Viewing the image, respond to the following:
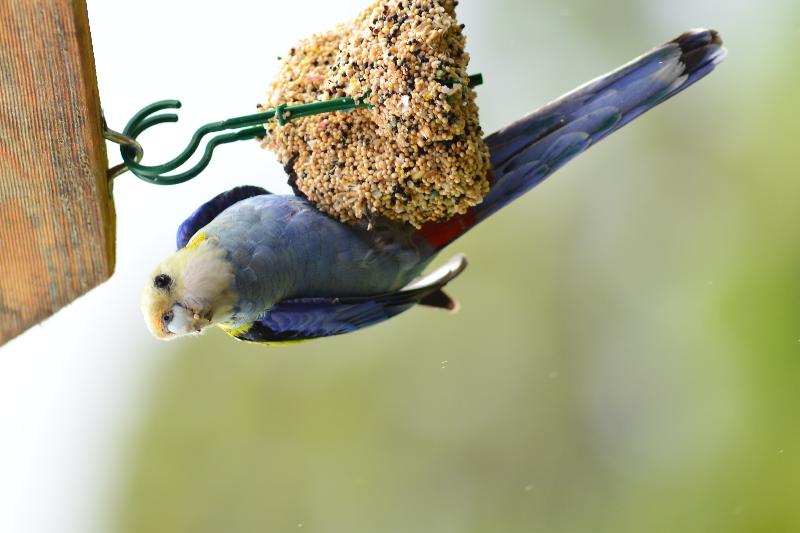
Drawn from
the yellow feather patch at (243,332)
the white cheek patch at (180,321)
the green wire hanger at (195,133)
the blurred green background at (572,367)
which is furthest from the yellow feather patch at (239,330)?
the blurred green background at (572,367)

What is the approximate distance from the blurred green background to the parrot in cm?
175

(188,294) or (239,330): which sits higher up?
(188,294)

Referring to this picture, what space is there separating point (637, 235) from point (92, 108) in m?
2.69

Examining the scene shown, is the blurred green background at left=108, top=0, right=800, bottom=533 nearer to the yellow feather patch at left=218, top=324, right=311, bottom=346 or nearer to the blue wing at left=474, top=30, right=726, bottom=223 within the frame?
the blue wing at left=474, top=30, right=726, bottom=223

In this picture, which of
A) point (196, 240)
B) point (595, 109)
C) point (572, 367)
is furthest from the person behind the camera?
point (572, 367)

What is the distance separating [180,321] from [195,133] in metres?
0.26

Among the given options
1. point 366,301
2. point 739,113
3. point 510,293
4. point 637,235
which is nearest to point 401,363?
point 510,293

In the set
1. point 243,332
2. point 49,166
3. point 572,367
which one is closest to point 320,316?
point 243,332

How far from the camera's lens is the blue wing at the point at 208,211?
4.04 feet

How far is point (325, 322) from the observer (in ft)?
4.00

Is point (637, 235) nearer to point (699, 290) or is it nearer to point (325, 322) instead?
point (699, 290)

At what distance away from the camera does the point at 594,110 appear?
4.03 feet

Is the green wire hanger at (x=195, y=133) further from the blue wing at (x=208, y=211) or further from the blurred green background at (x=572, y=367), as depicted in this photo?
the blurred green background at (x=572, y=367)

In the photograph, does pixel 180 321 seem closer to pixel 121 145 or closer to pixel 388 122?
pixel 121 145
